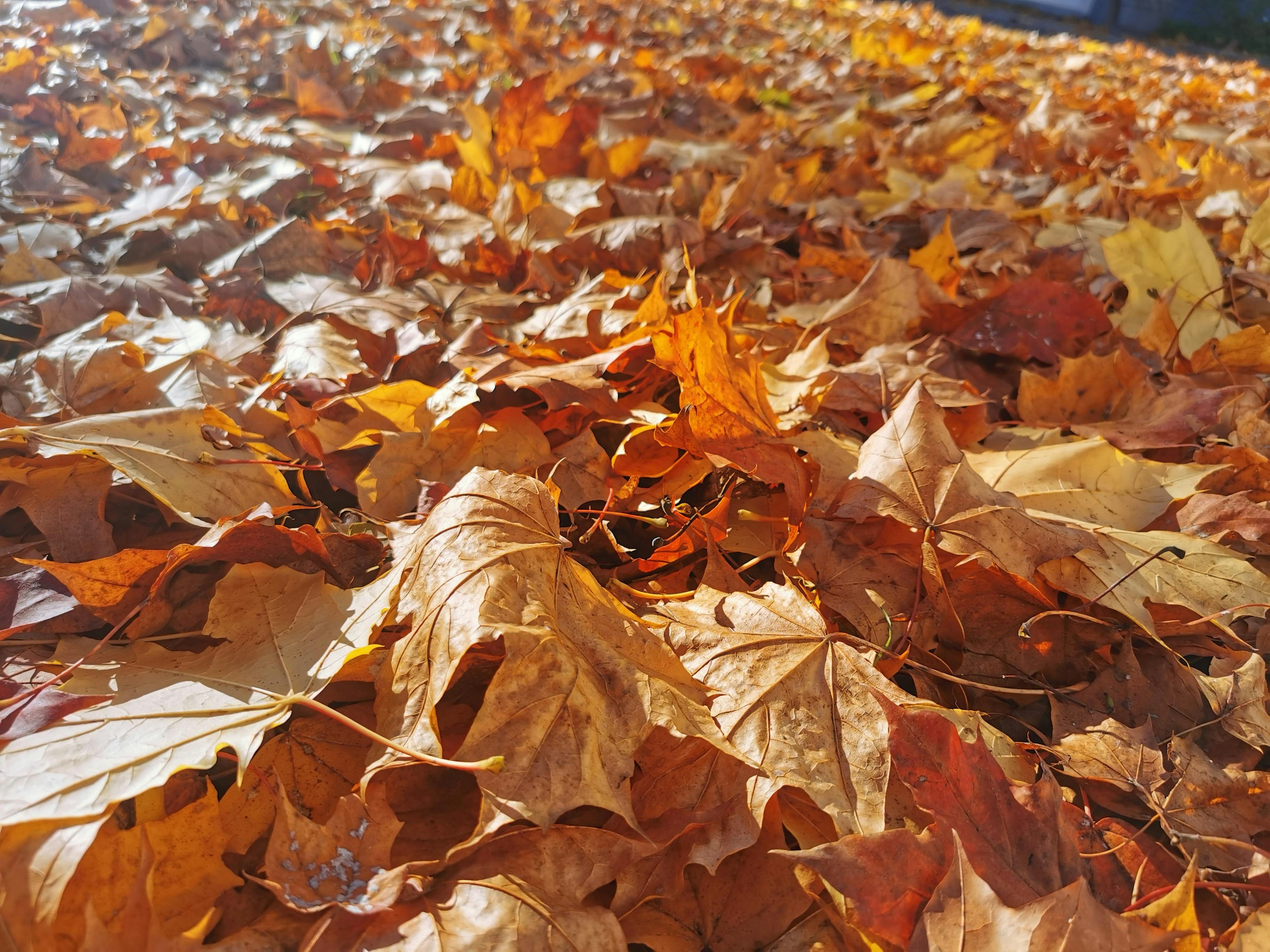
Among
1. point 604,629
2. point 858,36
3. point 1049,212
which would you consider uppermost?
point 858,36

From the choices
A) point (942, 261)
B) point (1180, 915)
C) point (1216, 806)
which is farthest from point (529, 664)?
point (942, 261)

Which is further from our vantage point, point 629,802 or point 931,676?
point 931,676

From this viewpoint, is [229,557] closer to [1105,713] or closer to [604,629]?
[604,629]

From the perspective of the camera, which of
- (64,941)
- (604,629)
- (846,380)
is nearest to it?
(64,941)

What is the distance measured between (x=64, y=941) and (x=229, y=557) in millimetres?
430

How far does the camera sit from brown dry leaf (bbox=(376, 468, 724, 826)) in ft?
2.45

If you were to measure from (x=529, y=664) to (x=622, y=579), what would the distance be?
0.94ft

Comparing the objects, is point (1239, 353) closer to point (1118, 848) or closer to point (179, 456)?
point (1118, 848)

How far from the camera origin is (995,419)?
1.39 metres

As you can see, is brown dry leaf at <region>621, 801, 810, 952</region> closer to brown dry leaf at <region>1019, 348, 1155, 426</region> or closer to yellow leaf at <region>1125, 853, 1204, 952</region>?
yellow leaf at <region>1125, 853, 1204, 952</region>

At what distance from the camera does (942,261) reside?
171 centimetres

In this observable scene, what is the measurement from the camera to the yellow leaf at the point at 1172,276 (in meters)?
1.56

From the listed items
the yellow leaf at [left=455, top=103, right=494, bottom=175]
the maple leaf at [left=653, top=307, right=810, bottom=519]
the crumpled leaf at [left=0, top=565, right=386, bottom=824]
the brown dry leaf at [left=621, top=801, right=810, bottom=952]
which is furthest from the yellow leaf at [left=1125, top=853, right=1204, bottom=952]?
the yellow leaf at [left=455, top=103, right=494, bottom=175]

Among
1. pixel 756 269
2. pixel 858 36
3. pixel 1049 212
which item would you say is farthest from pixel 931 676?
pixel 858 36
